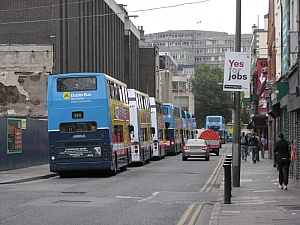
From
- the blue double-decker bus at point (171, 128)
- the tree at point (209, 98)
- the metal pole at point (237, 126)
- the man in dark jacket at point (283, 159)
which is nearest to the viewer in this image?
the man in dark jacket at point (283, 159)

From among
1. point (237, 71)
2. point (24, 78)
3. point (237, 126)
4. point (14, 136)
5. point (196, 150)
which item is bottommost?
point (196, 150)

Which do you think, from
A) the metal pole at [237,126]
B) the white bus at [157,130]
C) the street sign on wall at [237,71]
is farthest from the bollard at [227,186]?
the white bus at [157,130]

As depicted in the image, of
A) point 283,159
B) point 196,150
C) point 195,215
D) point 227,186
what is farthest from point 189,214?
point 196,150

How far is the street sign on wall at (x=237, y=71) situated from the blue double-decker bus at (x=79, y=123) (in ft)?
22.9

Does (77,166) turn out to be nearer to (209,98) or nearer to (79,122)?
(79,122)

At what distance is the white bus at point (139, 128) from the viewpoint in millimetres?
34719

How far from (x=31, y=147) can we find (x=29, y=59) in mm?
13664

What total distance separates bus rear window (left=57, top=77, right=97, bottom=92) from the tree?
110 m

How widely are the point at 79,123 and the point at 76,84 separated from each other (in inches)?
60.9

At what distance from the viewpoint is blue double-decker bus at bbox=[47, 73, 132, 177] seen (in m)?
25.1

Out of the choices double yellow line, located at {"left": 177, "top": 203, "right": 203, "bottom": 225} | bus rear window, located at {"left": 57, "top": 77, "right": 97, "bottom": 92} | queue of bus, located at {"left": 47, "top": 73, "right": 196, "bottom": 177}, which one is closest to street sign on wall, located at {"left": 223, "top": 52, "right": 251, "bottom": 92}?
double yellow line, located at {"left": 177, "top": 203, "right": 203, "bottom": 225}

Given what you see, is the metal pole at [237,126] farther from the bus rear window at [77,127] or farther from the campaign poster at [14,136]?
the campaign poster at [14,136]

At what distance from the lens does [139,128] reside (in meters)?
35.7

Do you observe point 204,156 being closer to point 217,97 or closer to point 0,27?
point 0,27
